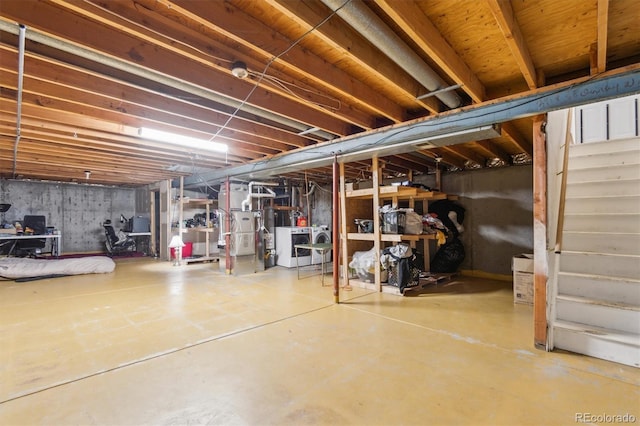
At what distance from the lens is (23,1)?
1.77 m

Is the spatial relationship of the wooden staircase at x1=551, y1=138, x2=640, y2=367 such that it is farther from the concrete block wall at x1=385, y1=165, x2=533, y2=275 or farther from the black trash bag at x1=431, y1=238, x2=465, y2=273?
the black trash bag at x1=431, y1=238, x2=465, y2=273

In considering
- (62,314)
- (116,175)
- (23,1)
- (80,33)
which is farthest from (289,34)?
(116,175)

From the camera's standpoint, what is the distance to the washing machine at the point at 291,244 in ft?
22.1

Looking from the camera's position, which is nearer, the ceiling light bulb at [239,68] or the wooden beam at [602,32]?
the wooden beam at [602,32]

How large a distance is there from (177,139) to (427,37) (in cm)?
328

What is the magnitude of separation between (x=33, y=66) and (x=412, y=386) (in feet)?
12.6

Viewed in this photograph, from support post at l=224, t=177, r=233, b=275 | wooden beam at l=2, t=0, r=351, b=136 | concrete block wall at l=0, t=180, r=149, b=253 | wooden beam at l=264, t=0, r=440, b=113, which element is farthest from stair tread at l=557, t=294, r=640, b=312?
concrete block wall at l=0, t=180, r=149, b=253

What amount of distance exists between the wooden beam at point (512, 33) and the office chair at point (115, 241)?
10.3 meters

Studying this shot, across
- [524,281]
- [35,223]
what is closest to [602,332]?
[524,281]

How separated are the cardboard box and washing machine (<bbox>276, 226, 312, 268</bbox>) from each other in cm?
427

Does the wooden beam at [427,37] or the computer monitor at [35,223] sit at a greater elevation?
the wooden beam at [427,37]

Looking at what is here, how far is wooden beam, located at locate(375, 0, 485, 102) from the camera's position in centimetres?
166

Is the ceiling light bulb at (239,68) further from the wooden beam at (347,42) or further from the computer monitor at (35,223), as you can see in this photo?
the computer monitor at (35,223)

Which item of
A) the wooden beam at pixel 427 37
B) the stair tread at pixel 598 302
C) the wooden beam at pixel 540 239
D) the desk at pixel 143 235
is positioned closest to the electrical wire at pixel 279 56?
the wooden beam at pixel 427 37
